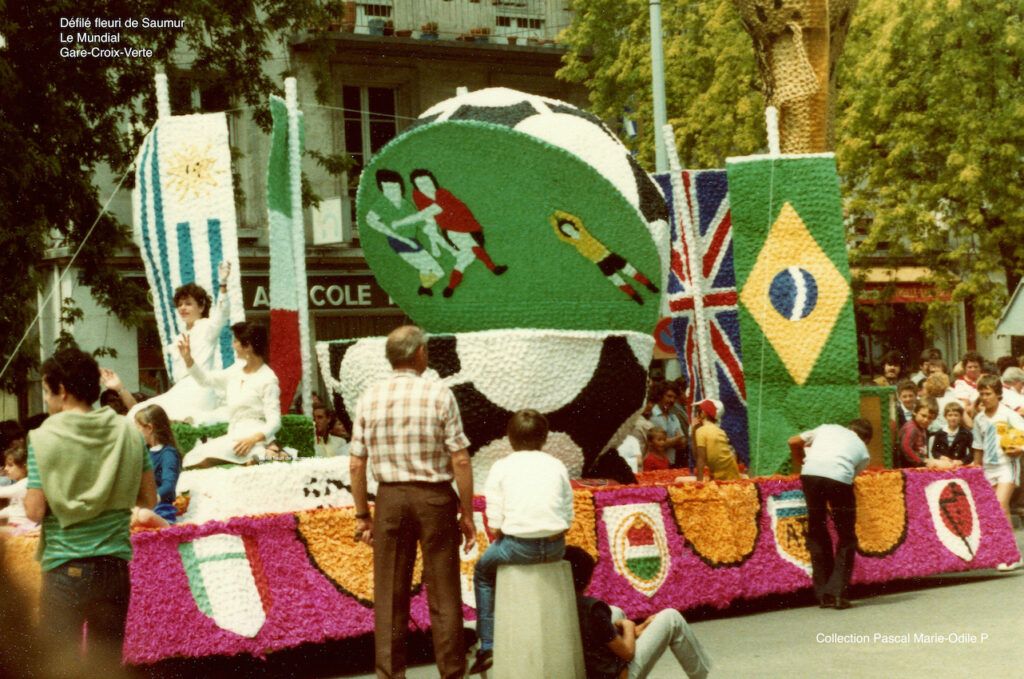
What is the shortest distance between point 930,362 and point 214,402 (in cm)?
919

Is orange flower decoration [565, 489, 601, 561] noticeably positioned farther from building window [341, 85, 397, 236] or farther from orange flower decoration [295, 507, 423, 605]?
building window [341, 85, 397, 236]

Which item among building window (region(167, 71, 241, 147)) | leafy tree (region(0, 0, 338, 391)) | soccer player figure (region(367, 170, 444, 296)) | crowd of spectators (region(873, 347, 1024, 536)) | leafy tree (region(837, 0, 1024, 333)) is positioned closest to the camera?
soccer player figure (region(367, 170, 444, 296))

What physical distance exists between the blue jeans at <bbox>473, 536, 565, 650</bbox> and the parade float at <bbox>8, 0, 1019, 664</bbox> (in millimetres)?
1596

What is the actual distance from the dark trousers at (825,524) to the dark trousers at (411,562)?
437 cm

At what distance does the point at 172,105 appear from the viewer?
68.1 ft

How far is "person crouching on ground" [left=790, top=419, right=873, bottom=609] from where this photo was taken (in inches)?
464

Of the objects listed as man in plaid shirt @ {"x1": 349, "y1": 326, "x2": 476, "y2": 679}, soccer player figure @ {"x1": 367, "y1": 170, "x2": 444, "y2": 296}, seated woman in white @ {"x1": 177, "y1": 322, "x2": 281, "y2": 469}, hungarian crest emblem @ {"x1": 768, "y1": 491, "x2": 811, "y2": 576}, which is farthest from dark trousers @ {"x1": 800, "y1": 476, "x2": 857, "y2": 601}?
man in plaid shirt @ {"x1": 349, "y1": 326, "x2": 476, "y2": 679}

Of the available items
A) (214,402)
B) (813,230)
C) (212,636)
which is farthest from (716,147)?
(212,636)

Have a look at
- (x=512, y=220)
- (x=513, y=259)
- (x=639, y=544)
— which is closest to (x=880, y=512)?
(x=639, y=544)

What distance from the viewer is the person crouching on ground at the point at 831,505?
464 inches

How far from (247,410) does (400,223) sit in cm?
143

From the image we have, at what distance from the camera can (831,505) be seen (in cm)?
1192

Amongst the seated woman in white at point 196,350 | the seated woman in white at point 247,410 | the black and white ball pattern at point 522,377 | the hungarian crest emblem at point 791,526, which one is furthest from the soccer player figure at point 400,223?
the hungarian crest emblem at point 791,526

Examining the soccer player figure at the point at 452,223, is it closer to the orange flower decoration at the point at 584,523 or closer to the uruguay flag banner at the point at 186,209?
the orange flower decoration at the point at 584,523
